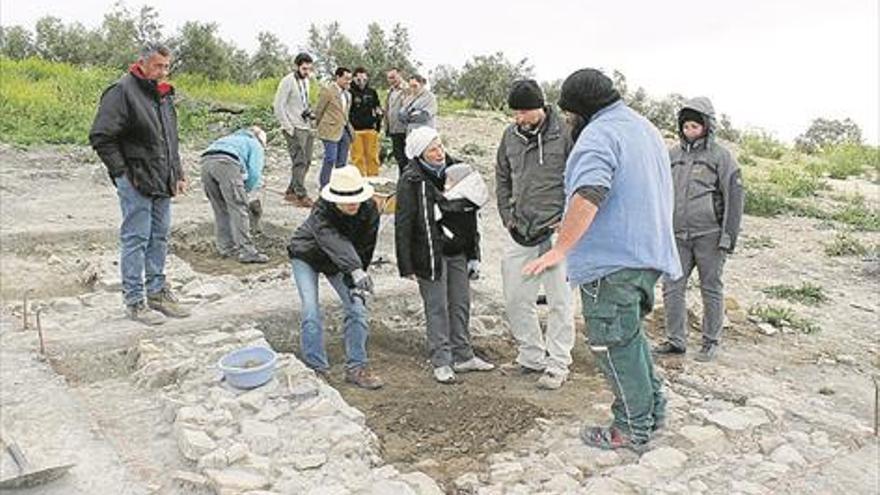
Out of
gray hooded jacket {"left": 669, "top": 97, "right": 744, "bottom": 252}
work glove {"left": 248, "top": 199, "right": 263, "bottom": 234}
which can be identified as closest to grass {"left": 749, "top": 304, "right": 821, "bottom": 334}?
gray hooded jacket {"left": 669, "top": 97, "right": 744, "bottom": 252}

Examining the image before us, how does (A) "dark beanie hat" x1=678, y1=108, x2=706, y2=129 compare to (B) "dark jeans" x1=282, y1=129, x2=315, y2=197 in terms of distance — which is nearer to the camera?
(A) "dark beanie hat" x1=678, y1=108, x2=706, y2=129

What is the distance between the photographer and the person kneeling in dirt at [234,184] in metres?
8.73

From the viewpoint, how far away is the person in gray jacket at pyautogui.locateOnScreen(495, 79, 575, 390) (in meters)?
5.88

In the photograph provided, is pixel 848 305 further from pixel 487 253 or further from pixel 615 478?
pixel 615 478

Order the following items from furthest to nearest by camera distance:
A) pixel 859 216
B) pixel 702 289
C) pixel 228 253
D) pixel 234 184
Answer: pixel 859 216, pixel 228 253, pixel 234 184, pixel 702 289

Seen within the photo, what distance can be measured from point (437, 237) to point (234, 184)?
3386mm

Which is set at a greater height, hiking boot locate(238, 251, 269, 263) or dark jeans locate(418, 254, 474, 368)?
dark jeans locate(418, 254, 474, 368)

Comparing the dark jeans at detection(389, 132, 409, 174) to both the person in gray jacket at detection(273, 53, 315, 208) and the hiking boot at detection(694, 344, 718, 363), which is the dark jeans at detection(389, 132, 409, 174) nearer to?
the person in gray jacket at detection(273, 53, 315, 208)

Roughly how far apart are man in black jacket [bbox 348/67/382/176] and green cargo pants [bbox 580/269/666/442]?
708 cm

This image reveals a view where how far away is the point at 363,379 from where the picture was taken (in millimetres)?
6035

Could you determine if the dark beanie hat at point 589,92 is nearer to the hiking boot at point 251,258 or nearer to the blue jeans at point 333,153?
the hiking boot at point 251,258

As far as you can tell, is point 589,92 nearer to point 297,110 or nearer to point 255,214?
point 255,214

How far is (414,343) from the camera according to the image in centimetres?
707

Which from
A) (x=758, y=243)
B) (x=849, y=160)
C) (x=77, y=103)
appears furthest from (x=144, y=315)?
(x=849, y=160)
